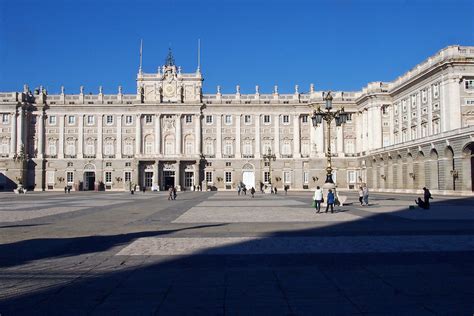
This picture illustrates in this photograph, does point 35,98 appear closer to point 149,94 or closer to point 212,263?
point 149,94

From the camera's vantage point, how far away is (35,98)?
81000 mm

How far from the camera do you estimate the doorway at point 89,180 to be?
80.7 meters

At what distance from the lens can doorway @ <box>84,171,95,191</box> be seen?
80688mm

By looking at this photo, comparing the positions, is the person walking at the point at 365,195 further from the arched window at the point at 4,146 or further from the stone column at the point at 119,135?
the arched window at the point at 4,146

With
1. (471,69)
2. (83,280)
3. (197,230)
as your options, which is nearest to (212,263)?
(83,280)

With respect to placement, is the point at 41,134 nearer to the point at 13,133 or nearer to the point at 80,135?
the point at 13,133

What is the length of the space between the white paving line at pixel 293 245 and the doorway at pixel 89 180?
70296 mm

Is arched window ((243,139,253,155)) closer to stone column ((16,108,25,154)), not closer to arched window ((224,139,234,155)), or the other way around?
arched window ((224,139,234,155))

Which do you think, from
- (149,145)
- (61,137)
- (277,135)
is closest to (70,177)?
(61,137)

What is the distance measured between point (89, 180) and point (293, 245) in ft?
243

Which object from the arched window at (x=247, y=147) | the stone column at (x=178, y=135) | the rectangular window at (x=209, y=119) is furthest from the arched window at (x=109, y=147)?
the arched window at (x=247, y=147)

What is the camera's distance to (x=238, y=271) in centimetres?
908

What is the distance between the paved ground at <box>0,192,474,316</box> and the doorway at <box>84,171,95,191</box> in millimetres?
66949

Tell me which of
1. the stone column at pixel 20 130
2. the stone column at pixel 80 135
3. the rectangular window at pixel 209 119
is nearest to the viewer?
the stone column at pixel 20 130
